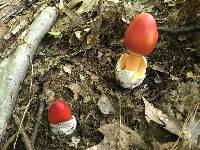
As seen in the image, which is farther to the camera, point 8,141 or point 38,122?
point 38,122

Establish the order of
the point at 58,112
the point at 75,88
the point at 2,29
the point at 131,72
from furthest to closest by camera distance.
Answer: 1. the point at 2,29
2. the point at 75,88
3. the point at 131,72
4. the point at 58,112

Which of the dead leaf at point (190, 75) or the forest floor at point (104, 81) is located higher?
the forest floor at point (104, 81)

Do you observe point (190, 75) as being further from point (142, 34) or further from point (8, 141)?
point (8, 141)

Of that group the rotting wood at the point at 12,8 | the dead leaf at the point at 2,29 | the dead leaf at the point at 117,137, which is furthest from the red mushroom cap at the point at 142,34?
the rotting wood at the point at 12,8

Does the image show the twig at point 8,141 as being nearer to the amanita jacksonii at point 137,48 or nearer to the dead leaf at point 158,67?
the amanita jacksonii at point 137,48

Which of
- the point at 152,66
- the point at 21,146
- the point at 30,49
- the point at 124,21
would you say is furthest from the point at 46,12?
the point at 21,146

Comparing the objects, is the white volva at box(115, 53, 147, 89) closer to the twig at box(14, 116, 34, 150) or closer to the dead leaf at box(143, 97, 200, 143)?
the dead leaf at box(143, 97, 200, 143)

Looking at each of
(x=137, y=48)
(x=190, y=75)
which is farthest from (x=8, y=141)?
(x=190, y=75)

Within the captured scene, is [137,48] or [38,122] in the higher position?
[137,48]
